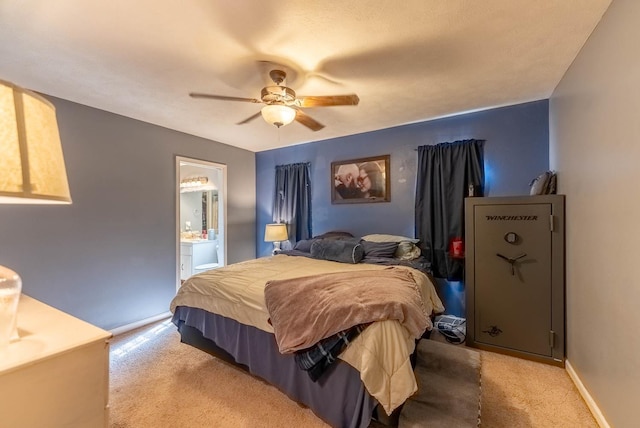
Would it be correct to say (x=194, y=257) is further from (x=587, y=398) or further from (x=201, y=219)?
(x=587, y=398)

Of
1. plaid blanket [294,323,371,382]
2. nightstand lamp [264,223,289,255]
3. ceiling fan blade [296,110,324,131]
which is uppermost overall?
ceiling fan blade [296,110,324,131]

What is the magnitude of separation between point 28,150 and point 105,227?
2.92 m

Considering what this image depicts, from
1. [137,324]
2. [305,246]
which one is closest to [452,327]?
[305,246]

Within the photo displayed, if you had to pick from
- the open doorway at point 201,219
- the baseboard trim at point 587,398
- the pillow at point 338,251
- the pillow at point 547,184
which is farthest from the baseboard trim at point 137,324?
the pillow at point 547,184

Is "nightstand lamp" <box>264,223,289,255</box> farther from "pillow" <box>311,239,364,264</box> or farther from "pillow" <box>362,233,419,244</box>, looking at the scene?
"pillow" <box>362,233,419,244</box>

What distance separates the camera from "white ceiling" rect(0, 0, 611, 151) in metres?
1.60

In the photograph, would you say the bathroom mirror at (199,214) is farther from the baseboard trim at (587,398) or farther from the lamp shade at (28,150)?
the baseboard trim at (587,398)

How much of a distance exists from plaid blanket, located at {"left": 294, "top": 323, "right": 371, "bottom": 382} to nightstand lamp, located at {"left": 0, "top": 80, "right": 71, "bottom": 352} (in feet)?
4.56

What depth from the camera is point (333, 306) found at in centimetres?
168

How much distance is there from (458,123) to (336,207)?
1.96 metres

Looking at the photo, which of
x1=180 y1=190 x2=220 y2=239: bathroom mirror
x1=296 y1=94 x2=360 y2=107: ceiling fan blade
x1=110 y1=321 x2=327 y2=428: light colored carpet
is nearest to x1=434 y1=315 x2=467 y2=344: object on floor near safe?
x1=110 y1=321 x2=327 y2=428: light colored carpet

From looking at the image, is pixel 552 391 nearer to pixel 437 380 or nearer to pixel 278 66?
pixel 437 380

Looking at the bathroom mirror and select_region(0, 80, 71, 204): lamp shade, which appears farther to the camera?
the bathroom mirror

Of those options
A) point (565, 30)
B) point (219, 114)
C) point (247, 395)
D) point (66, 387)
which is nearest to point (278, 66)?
point (219, 114)
